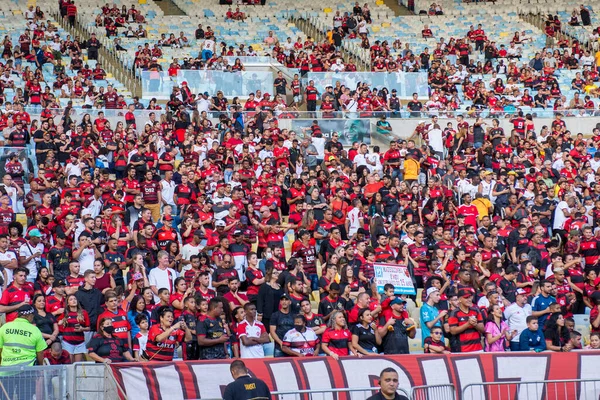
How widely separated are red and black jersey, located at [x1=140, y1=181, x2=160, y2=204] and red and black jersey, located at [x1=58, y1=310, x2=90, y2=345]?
583 cm

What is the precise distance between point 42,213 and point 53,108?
672 centimetres

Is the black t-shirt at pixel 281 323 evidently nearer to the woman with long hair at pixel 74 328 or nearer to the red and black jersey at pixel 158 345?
the red and black jersey at pixel 158 345

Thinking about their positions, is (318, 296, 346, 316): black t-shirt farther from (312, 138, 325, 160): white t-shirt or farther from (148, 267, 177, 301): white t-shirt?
(312, 138, 325, 160): white t-shirt

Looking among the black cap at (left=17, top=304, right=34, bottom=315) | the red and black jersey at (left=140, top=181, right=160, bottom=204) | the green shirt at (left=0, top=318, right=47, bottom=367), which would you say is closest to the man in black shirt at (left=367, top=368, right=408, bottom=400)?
the green shirt at (left=0, top=318, right=47, bottom=367)

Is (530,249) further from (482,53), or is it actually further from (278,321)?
(482,53)

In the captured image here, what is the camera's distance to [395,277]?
15.8 meters

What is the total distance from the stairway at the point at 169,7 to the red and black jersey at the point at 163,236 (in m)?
22.0

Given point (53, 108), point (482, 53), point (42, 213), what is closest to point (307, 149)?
point (53, 108)

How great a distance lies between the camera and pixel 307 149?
2327 cm

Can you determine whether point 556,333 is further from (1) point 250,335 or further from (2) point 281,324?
(1) point 250,335

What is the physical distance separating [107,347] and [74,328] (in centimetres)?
74

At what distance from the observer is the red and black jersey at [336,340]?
13.9 m

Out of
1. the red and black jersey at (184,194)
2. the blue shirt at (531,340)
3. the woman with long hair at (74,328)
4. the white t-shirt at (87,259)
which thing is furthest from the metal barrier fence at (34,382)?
the red and black jersey at (184,194)

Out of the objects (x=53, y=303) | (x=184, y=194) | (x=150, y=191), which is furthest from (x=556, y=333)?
(x=150, y=191)
